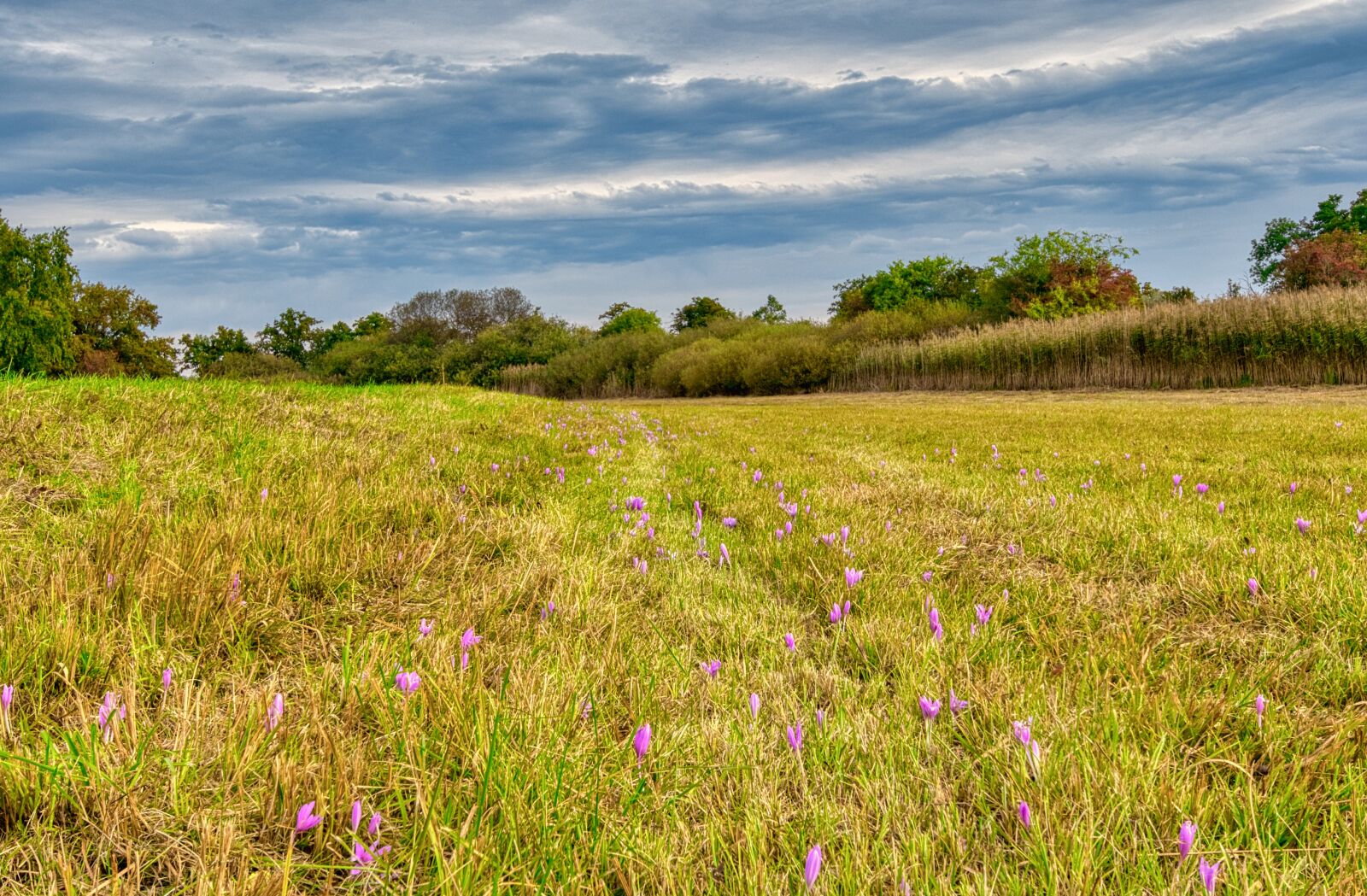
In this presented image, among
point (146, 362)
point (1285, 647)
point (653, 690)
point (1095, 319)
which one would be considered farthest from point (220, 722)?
point (146, 362)

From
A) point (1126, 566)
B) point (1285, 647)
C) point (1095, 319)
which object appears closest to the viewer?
point (1285, 647)

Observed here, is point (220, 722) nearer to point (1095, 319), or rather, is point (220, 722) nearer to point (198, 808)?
point (198, 808)

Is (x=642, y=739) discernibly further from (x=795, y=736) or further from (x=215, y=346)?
(x=215, y=346)

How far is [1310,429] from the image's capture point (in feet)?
28.8

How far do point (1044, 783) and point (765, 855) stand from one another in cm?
68

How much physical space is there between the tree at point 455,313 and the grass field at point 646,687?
77.5m

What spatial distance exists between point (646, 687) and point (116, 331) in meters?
73.8

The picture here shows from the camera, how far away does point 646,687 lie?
7.07 ft

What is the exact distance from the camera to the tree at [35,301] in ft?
139

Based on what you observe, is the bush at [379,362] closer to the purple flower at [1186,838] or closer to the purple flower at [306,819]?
the purple flower at [306,819]

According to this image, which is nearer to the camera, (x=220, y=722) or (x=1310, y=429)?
(x=220, y=722)

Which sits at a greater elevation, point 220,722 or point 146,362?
point 146,362

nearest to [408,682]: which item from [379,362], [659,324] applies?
[379,362]

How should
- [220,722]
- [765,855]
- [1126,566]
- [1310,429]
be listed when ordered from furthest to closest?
[1310,429], [1126,566], [220,722], [765,855]
